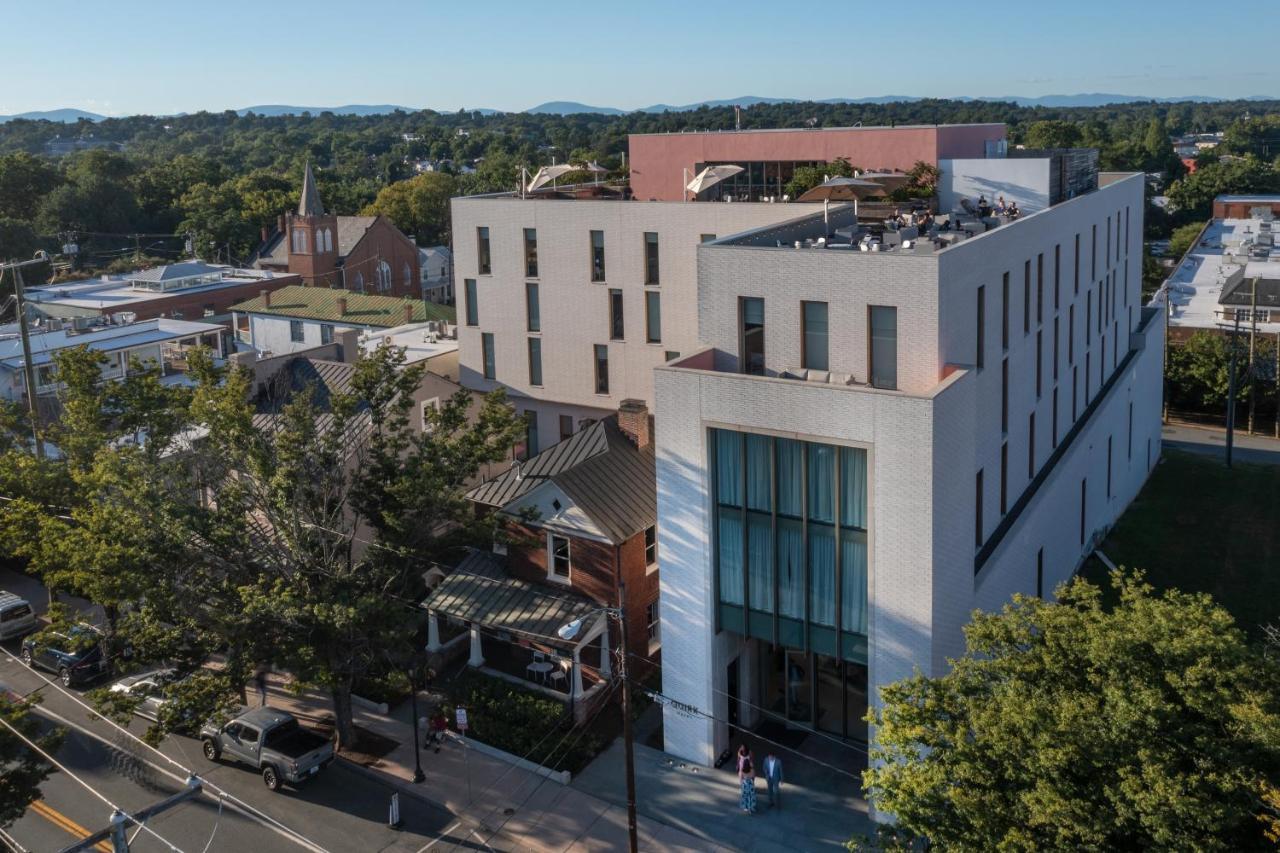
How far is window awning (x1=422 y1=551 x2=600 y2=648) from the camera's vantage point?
31.5 meters

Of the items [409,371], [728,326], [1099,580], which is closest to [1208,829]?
[728,326]

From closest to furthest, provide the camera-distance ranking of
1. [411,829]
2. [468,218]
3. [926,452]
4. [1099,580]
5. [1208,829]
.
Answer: [1208,829], [926,452], [411,829], [1099,580], [468,218]

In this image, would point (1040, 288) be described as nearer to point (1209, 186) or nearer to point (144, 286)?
point (144, 286)

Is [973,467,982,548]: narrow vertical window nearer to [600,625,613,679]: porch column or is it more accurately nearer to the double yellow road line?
[600,625,613,679]: porch column

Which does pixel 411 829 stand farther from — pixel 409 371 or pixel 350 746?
pixel 409 371

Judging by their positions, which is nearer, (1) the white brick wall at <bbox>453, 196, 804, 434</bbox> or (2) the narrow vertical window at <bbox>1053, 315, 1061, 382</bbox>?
(2) the narrow vertical window at <bbox>1053, 315, 1061, 382</bbox>

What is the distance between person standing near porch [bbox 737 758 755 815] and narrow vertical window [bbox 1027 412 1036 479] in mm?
13525

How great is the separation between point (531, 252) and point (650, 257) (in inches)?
232

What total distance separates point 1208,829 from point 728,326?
1666 centimetres

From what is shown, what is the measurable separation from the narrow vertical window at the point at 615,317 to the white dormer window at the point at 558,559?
15.5 metres

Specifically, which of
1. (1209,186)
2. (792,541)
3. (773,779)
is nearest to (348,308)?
(792,541)

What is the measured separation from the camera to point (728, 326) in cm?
2992

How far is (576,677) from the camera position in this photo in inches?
1216

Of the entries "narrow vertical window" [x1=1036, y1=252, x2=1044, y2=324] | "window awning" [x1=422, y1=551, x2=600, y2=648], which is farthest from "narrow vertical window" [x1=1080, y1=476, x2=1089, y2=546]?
"window awning" [x1=422, y1=551, x2=600, y2=648]
